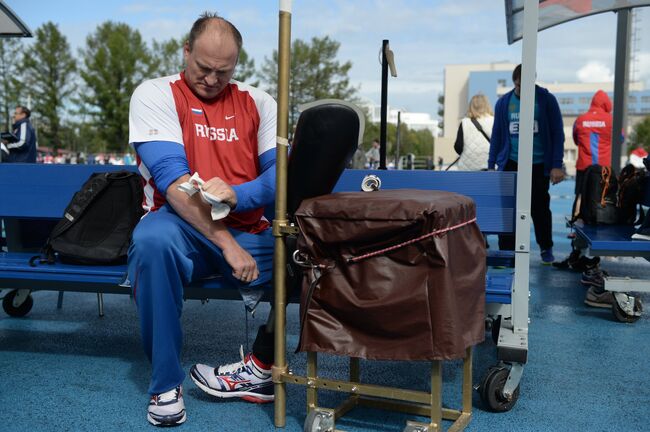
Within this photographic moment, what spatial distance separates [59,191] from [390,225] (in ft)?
8.91

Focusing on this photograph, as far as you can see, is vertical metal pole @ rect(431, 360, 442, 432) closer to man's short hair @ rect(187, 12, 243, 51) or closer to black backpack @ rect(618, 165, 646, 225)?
A: man's short hair @ rect(187, 12, 243, 51)

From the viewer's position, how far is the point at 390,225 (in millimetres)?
2350

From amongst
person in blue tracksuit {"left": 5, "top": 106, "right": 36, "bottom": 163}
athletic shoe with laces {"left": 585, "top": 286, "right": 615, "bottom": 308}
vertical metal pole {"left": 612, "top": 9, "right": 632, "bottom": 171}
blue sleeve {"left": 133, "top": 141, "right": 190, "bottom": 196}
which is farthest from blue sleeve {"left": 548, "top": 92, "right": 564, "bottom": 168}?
person in blue tracksuit {"left": 5, "top": 106, "right": 36, "bottom": 163}

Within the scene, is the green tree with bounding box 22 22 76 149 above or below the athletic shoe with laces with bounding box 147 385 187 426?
above

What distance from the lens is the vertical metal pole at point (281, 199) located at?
265 centimetres

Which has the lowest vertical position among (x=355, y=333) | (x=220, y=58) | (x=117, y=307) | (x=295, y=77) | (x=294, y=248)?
(x=117, y=307)

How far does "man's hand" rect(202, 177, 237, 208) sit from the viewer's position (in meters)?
2.85

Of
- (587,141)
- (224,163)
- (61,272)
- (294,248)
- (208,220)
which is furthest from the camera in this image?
(587,141)

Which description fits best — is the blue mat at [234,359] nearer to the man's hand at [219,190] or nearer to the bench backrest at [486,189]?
the bench backrest at [486,189]

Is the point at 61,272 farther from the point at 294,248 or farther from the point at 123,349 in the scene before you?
the point at 294,248

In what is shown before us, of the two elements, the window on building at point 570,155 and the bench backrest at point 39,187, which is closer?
the bench backrest at point 39,187

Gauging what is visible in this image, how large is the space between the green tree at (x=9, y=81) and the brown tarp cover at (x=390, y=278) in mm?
50420

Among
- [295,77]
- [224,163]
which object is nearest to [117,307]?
[224,163]

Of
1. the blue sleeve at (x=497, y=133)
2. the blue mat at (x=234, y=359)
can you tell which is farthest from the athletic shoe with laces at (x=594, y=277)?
the blue sleeve at (x=497, y=133)
